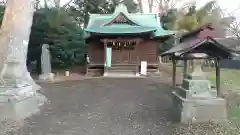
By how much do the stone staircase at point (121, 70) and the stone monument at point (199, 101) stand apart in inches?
Answer: 475

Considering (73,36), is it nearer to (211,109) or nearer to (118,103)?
(118,103)

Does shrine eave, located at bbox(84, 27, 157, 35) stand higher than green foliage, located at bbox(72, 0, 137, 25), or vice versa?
green foliage, located at bbox(72, 0, 137, 25)

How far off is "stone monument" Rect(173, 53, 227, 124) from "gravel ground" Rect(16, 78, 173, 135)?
22.6 inches

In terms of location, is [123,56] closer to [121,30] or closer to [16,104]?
[121,30]

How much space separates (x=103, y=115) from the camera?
779 centimetres

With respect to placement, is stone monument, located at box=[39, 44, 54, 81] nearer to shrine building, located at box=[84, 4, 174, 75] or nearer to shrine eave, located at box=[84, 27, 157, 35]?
shrine building, located at box=[84, 4, 174, 75]

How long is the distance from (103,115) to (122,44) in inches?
508

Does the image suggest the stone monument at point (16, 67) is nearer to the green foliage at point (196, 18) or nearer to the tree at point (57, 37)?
the tree at point (57, 37)

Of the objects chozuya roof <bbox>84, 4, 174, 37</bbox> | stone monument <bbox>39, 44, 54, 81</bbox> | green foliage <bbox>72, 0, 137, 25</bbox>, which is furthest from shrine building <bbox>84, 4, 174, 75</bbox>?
green foliage <bbox>72, 0, 137, 25</bbox>

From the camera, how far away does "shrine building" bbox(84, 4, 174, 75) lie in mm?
19328

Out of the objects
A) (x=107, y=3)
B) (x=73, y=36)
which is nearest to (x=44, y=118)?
(x=73, y=36)

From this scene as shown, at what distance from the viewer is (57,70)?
23250 millimetres

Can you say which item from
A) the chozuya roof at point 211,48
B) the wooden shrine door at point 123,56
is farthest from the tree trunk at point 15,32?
the wooden shrine door at point 123,56

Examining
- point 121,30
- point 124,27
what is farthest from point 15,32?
point 124,27
